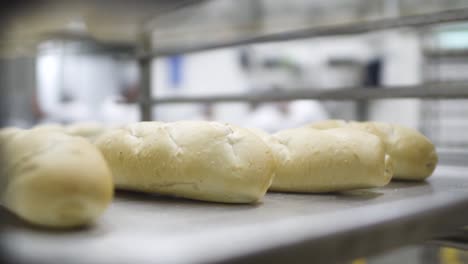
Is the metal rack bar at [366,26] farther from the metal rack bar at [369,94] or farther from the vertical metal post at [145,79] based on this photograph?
the vertical metal post at [145,79]

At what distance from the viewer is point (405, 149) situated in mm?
958

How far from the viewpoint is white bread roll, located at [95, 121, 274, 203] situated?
0.69 metres

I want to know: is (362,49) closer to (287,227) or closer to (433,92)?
(433,92)

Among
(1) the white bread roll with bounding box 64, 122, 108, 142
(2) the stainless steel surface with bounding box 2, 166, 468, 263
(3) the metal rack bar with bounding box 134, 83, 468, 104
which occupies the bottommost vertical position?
(2) the stainless steel surface with bounding box 2, 166, 468, 263

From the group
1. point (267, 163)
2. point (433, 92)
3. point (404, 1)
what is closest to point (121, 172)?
point (267, 163)

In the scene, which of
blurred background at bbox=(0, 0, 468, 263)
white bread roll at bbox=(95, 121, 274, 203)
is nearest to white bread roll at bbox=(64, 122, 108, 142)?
white bread roll at bbox=(95, 121, 274, 203)

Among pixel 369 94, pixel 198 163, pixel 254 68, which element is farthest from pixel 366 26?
pixel 254 68

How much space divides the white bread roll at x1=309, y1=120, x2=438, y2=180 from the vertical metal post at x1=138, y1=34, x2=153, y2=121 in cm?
97

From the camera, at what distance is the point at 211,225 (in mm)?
526

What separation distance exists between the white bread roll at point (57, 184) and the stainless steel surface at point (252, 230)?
0.7 inches

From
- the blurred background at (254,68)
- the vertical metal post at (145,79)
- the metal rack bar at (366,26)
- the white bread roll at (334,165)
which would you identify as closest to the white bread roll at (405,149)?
the white bread roll at (334,165)

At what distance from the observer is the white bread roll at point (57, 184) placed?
1.65 ft

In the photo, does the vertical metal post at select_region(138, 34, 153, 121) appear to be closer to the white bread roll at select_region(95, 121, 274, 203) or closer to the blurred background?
the blurred background

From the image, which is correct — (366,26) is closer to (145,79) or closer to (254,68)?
(145,79)
